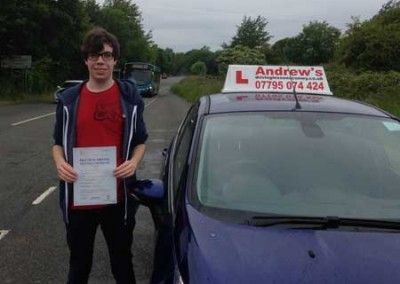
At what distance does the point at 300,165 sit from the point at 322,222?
0.57 metres

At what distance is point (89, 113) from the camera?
3738 mm

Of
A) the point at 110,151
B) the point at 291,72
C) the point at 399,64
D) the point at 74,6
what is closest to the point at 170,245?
the point at 110,151

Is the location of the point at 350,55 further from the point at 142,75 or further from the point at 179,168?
the point at 179,168

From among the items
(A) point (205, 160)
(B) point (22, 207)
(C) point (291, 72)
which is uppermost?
(C) point (291, 72)

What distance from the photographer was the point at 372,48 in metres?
34.4

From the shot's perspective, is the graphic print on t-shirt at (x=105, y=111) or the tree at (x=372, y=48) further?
the tree at (x=372, y=48)

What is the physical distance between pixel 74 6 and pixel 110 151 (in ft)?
128

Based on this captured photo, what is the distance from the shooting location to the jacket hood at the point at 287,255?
8.87 feet

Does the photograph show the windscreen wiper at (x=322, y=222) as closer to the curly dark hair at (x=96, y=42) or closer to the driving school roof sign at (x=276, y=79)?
the curly dark hair at (x=96, y=42)

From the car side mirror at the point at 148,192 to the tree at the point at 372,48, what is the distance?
31.7 meters

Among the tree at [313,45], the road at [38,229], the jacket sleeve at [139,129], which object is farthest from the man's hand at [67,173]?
the tree at [313,45]

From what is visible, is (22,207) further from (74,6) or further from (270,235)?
(74,6)

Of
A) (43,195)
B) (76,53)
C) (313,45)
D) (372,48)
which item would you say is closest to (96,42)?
(43,195)

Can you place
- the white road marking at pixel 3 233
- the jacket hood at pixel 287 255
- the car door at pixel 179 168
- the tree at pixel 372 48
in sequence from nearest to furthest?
the jacket hood at pixel 287 255 < the car door at pixel 179 168 < the white road marking at pixel 3 233 < the tree at pixel 372 48
